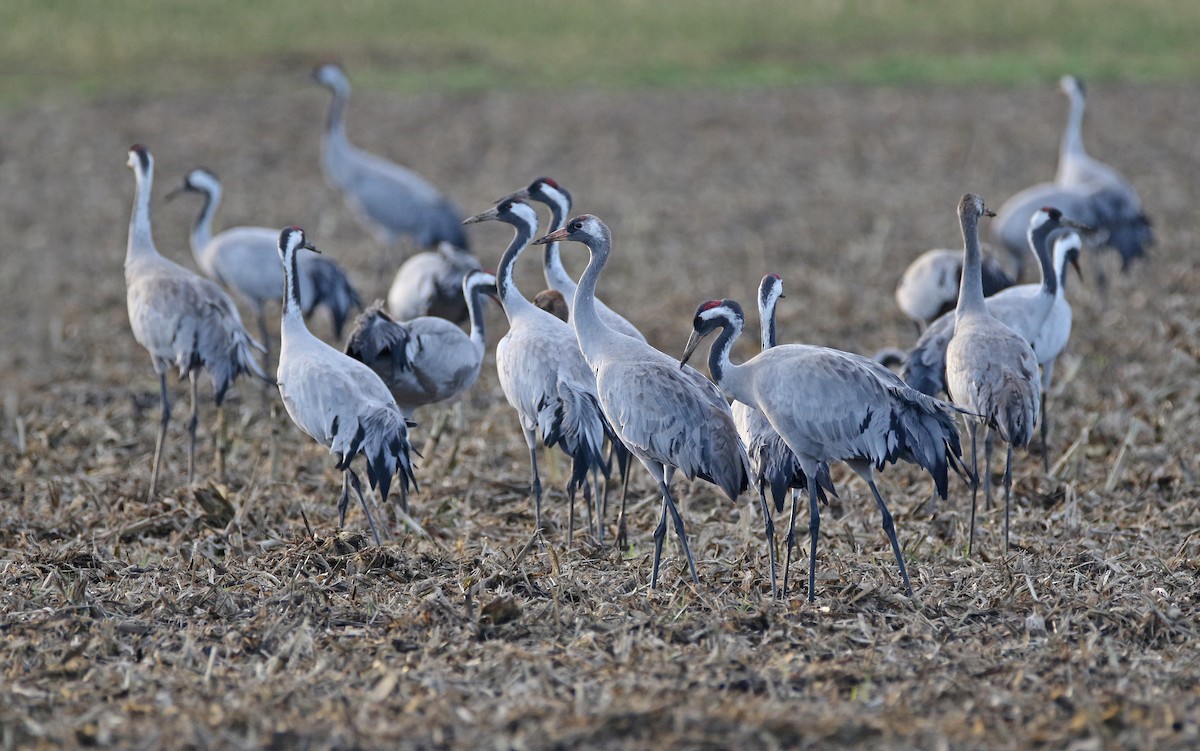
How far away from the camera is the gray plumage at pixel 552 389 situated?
235 inches

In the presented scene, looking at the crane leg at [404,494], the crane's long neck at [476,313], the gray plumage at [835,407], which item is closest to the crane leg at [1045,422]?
the gray plumage at [835,407]

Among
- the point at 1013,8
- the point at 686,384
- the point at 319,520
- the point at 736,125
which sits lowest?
the point at 319,520

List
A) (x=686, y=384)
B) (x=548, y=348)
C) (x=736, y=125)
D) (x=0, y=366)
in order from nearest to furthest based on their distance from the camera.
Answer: (x=686, y=384) → (x=548, y=348) → (x=0, y=366) → (x=736, y=125)

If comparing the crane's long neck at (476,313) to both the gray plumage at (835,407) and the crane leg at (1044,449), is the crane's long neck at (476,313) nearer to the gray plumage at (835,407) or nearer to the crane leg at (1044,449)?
the gray plumage at (835,407)

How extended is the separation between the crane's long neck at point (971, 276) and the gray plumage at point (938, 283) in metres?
1.65

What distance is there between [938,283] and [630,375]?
127 inches

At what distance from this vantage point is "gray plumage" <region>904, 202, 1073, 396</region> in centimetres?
670

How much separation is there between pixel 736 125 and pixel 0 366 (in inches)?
421

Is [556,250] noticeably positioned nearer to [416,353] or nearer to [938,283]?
[416,353]

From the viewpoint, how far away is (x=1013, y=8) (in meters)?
27.1

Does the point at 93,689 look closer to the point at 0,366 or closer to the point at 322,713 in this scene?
the point at 322,713

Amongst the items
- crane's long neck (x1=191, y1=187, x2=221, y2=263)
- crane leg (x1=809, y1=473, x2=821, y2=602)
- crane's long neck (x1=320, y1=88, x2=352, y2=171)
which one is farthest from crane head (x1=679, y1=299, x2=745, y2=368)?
crane's long neck (x1=320, y1=88, x2=352, y2=171)

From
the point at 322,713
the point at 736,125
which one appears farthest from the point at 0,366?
the point at 736,125

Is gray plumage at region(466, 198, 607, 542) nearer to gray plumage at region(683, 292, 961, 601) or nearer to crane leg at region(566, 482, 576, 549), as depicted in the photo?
crane leg at region(566, 482, 576, 549)
